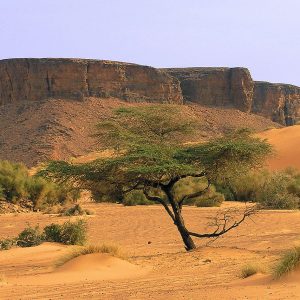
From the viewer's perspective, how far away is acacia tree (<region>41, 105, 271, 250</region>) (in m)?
13.7

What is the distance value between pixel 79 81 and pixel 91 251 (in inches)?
2321

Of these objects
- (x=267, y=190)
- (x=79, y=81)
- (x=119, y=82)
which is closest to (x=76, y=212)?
(x=267, y=190)

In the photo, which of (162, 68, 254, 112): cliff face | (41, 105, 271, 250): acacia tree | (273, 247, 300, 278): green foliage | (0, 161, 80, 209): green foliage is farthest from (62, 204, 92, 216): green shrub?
(162, 68, 254, 112): cliff face

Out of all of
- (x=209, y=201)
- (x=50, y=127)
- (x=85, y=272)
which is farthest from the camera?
(x=50, y=127)

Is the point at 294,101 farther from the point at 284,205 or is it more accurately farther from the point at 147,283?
the point at 147,283

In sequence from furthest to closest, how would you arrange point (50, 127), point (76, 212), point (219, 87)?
point (219, 87)
point (50, 127)
point (76, 212)

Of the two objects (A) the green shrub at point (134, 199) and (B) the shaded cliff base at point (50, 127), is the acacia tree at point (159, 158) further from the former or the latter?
(B) the shaded cliff base at point (50, 127)

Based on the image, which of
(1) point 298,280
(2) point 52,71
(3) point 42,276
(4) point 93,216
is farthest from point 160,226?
(2) point 52,71

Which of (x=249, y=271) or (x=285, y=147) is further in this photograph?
(x=285, y=147)

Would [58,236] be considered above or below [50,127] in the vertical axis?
below

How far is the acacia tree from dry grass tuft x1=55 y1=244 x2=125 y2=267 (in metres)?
1.75

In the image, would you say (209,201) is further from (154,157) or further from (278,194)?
(154,157)

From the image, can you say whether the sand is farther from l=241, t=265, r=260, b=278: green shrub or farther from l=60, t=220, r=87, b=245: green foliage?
l=60, t=220, r=87, b=245: green foliage

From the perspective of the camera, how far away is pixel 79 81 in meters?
69.9
